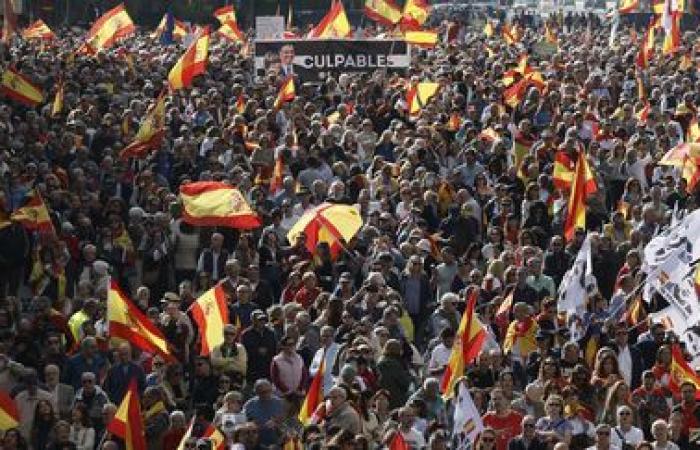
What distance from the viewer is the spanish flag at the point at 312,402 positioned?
17.5 meters

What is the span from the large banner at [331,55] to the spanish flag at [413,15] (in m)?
5.38

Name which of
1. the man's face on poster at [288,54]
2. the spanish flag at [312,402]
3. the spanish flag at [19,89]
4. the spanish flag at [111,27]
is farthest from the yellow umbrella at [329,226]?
the spanish flag at [111,27]

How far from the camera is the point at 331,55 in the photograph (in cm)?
3656

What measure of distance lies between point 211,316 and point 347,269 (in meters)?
3.00

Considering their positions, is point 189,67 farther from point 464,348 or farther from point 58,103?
point 464,348

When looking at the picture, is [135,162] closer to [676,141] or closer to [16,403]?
[676,141]

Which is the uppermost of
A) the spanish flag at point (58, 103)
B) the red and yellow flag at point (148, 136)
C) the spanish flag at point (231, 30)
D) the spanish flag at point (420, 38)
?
the red and yellow flag at point (148, 136)

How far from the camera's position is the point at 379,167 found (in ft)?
86.8

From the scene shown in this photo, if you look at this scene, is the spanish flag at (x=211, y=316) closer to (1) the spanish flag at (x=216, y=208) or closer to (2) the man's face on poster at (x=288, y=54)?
(1) the spanish flag at (x=216, y=208)

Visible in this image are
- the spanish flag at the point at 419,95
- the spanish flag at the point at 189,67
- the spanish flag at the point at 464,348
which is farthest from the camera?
the spanish flag at the point at 189,67

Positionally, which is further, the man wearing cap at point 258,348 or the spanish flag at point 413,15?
the spanish flag at point 413,15

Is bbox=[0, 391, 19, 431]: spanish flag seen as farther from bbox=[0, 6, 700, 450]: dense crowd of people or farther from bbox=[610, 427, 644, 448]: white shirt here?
bbox=[610, 427, 644, 448]: white shirt

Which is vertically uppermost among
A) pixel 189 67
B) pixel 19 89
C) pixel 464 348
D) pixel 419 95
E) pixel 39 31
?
pixel 464 348

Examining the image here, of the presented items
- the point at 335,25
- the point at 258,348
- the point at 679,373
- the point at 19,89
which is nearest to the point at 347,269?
the point at 258,348
